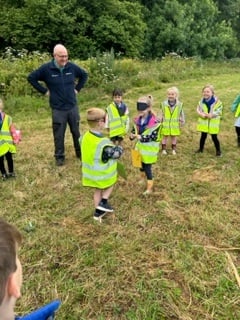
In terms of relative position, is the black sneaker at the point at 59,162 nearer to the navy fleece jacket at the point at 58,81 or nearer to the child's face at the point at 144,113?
the navy fleece jacket at the point at 58,81

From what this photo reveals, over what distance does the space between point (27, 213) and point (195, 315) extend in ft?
8.67

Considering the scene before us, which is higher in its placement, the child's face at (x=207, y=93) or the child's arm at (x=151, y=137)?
the child's face at (x=207, y=93)

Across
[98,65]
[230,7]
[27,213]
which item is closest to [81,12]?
[98,65]

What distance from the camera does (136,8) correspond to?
28000 mm

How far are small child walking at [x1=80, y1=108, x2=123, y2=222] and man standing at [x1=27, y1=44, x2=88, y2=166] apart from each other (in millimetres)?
2058

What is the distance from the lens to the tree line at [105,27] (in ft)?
83.0

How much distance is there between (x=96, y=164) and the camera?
14.8 feet

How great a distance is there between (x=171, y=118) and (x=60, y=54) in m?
2.20

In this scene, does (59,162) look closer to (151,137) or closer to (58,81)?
(58,81)

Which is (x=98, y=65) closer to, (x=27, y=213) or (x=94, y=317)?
(x=27, y=213)

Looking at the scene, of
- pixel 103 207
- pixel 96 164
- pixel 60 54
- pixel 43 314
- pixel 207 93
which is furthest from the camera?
pixel 207 93

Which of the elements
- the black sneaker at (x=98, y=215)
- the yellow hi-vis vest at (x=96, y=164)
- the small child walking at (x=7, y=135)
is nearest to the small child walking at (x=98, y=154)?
the yellow hi-vis vest at (x=96, y=164)

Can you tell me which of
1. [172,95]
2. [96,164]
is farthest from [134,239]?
[172,95]

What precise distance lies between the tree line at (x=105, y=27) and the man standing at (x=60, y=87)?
1682 cm
